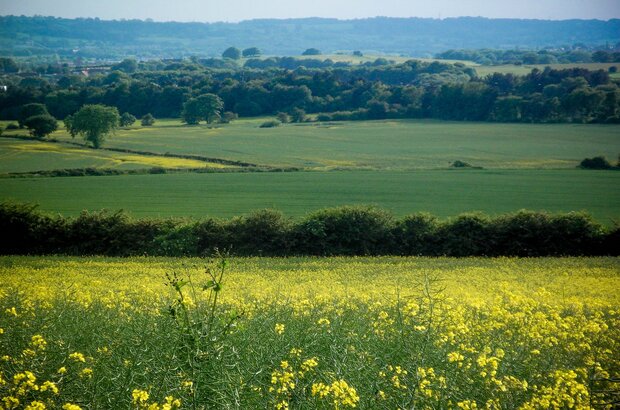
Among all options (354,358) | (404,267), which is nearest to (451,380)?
(354,358)

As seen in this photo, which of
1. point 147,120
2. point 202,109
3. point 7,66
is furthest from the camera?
point 7,66

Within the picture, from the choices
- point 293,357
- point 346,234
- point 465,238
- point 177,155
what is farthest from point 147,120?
point 293,357

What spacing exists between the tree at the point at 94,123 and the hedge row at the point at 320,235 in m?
45.6

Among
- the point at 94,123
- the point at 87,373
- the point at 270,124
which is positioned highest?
the point at 87,373

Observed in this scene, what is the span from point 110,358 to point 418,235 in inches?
1004

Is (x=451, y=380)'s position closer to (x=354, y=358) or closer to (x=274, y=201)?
(x=354, y=358)

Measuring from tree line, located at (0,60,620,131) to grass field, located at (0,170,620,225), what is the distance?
35.1 metres

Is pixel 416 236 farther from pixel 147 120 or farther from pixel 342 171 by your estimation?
pixel 147 120

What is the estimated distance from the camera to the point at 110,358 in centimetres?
730

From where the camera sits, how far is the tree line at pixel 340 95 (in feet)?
292

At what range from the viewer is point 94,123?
249ft

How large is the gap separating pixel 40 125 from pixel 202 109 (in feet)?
114

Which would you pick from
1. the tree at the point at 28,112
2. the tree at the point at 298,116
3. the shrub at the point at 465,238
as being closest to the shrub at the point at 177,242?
the shrub at the point at 465,238

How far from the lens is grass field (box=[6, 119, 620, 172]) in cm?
6650
